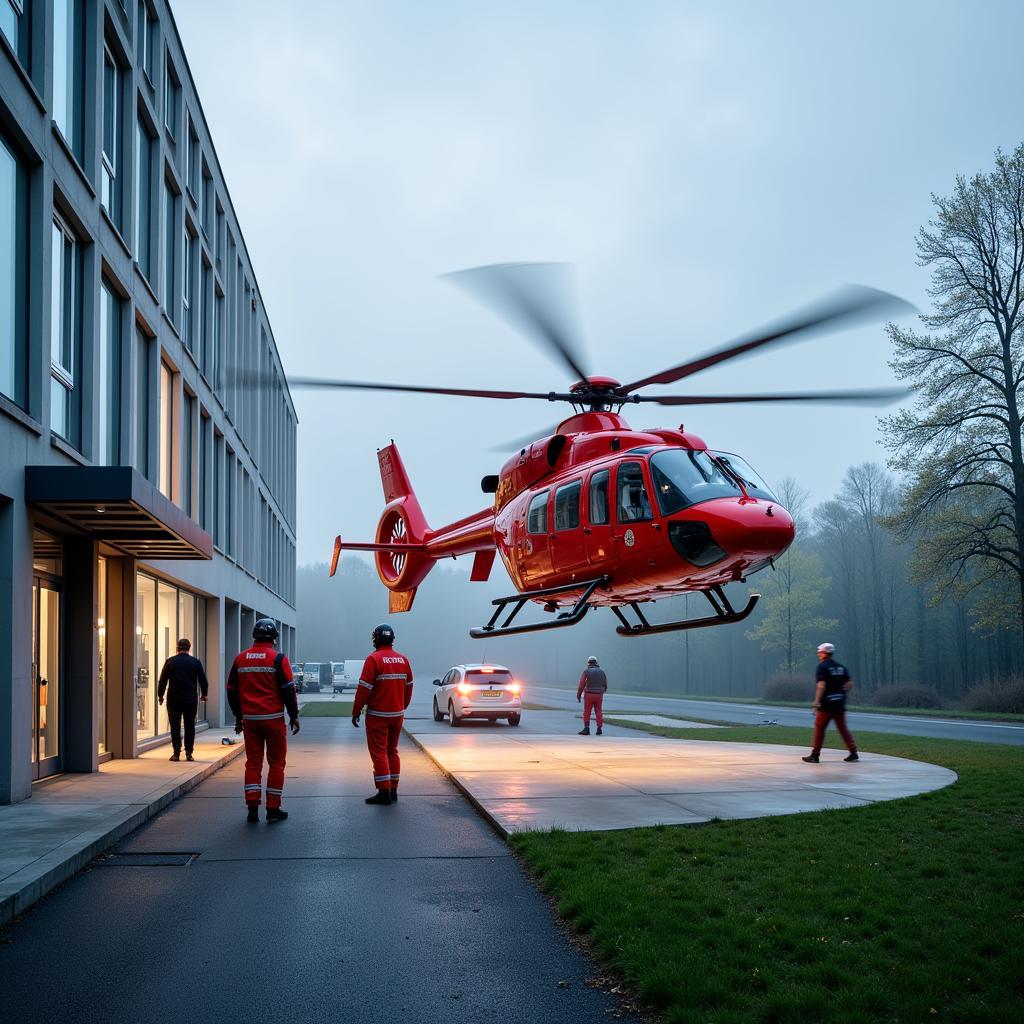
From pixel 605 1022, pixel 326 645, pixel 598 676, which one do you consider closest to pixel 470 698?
pixel 598 676

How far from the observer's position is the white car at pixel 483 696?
26.2m

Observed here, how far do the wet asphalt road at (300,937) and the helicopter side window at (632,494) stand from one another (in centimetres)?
385

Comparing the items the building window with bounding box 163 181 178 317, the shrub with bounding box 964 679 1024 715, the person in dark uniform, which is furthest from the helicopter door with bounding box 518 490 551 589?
the shrub with bounding box 964 679 1024 715

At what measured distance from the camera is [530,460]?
1373cm

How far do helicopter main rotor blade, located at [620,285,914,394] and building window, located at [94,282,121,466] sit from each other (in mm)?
8852

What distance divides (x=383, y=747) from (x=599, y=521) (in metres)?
3.52

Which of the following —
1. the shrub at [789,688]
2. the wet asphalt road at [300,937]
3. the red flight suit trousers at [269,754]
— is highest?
the red flight suit trousers at [269,754]

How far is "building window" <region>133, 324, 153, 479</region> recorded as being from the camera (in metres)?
17.1

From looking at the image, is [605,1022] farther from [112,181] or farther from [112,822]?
[112,181]

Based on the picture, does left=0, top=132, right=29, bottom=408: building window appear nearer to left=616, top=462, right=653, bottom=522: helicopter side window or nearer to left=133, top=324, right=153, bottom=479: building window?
left=133, top=324, right=153, bottom=479: building window

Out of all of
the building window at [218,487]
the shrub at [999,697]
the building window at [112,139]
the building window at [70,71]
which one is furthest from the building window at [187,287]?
the shrub at [999,697]

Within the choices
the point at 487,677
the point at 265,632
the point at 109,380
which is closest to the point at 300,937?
the point at 265,632

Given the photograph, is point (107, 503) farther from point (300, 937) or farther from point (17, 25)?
point (300, 937)

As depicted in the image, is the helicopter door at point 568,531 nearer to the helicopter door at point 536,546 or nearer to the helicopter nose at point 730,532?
the helicopter door at point 536,546
